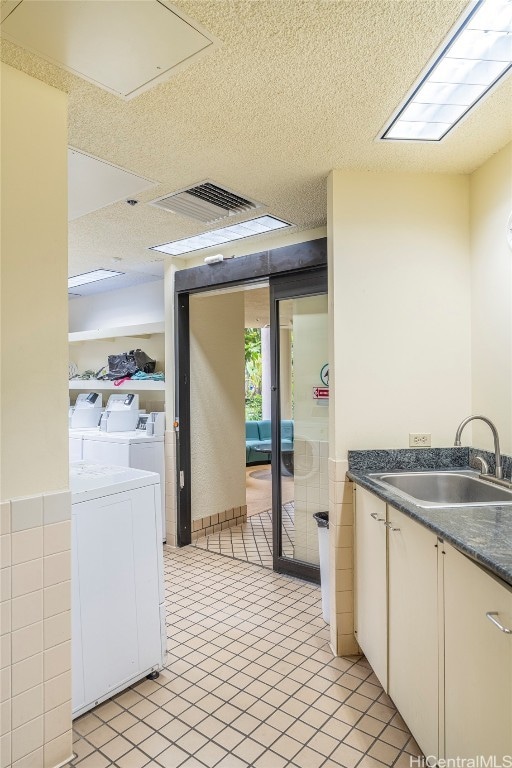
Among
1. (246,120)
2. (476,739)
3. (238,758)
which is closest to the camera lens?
(476,739)

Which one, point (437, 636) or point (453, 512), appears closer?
point (437, 636)

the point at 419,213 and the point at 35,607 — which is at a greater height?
the point at 419,213

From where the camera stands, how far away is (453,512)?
155 cm

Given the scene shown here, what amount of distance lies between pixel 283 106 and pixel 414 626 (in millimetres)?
2012

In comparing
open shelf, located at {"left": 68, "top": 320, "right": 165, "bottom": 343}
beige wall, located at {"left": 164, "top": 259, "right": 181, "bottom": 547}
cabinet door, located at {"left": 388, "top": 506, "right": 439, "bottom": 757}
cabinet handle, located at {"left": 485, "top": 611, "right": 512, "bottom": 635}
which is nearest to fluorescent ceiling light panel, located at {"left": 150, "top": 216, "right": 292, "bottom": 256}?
beige wall, located at {"left": 164, "top": 259, "right": 181, "bottom": 547}

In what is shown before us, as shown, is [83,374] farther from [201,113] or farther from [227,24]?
[227,24]

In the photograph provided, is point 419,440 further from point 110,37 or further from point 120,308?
point 120,308

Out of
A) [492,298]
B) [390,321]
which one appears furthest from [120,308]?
[492,298]

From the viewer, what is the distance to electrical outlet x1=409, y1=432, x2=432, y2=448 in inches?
94.0

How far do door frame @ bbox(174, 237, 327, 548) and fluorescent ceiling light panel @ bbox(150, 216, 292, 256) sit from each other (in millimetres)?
170

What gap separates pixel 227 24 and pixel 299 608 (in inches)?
114

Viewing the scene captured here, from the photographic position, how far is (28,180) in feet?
5.27

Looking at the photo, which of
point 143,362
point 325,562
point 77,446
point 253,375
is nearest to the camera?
point 325,562

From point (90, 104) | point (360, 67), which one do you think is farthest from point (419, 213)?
point (90, 104)
